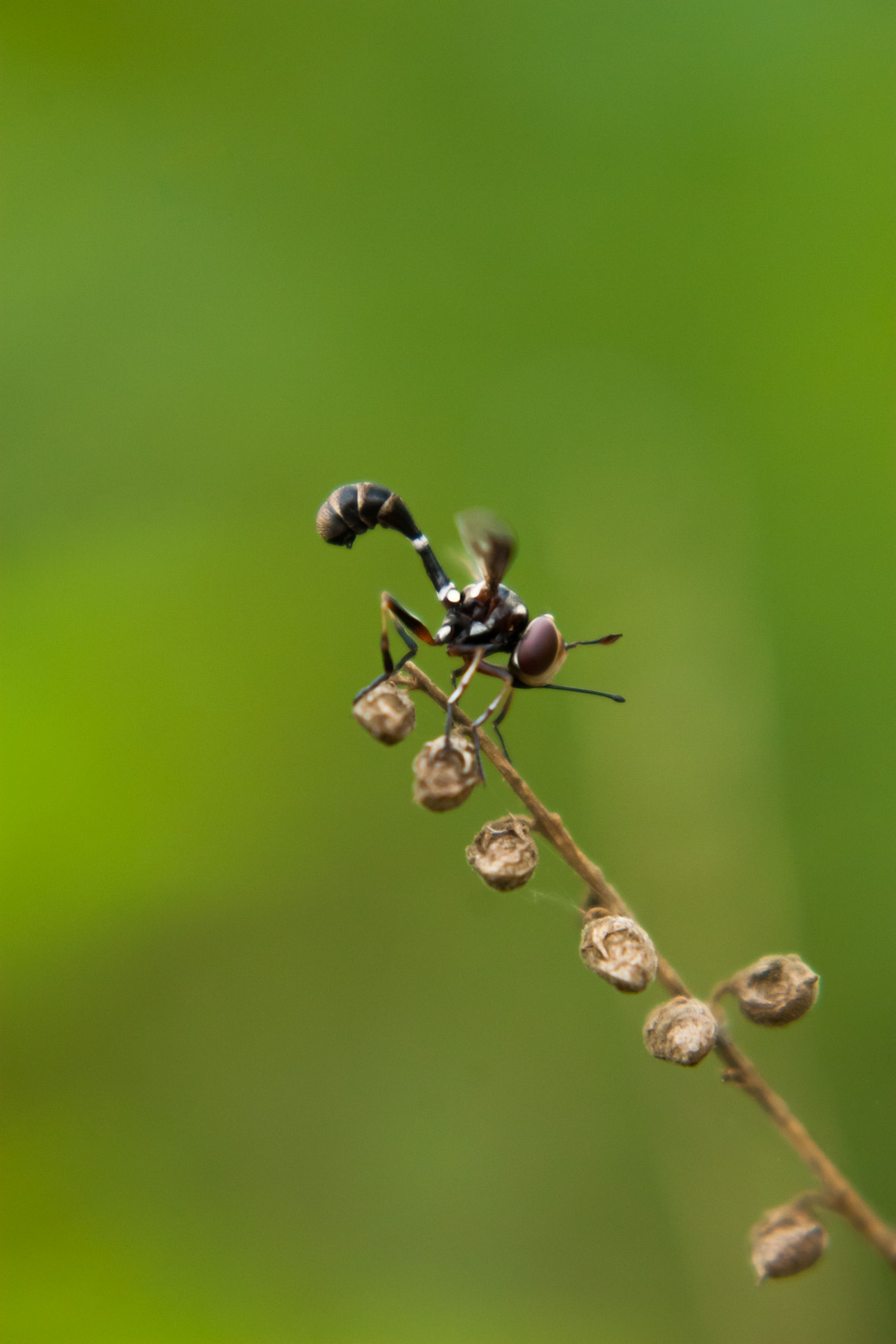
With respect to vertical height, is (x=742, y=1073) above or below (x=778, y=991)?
below

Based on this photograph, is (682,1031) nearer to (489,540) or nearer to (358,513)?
(489,540)

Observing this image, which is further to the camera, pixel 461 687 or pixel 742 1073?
pixel 461 687

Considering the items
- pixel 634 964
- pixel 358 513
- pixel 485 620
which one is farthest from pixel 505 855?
pixel 358 513

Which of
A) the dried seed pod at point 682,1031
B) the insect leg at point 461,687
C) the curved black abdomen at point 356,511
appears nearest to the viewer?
the dried seed pod at point 682,1031

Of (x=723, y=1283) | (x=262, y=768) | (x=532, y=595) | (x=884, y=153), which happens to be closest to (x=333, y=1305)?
(x=723, y=1283)

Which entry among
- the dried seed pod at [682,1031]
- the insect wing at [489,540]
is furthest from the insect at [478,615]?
the dried seed pod at [682,1031]

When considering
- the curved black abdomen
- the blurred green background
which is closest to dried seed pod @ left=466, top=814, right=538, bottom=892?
the curved black abdomen

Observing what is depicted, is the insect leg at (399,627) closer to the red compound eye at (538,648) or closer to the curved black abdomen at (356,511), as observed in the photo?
the red compound eye at (538,648)
